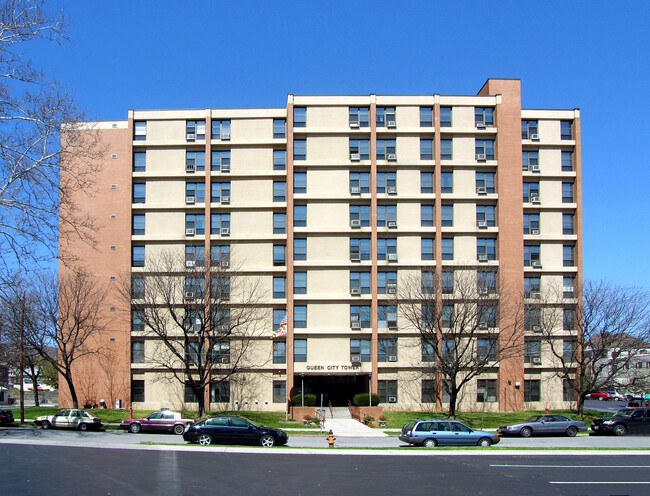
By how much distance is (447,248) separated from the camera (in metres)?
55.0

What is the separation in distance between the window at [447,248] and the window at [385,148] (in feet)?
28.6

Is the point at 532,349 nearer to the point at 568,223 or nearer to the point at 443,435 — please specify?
the point at 568,223

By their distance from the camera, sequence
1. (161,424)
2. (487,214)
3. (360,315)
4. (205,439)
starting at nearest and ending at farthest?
(205,439)
(161,424)
(360,315)
(487,214)

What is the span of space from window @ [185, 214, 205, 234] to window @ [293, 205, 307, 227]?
310 inches

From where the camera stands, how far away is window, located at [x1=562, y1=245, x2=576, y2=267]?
183ft

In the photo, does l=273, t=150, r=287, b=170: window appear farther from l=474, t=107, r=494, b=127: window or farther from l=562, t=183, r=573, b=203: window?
l=562, t=183, r=573, b=203: window

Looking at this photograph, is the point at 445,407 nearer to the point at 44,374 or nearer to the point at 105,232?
the point at 105,232

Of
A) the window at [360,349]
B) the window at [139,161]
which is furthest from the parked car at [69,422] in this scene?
the window at [139,161]

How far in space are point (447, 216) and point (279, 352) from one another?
1827 cm

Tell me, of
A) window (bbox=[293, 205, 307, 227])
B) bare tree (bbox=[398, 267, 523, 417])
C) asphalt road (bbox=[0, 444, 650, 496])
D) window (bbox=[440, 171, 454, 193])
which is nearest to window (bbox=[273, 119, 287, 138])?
window (bbox=[293, 205, 307, 227])

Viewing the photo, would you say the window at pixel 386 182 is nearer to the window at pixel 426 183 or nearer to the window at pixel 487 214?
the window at pixel 426 183

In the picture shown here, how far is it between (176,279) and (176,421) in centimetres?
1383

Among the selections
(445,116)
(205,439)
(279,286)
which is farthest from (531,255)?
(205,439)

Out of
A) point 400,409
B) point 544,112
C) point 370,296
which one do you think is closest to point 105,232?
point 370,296
